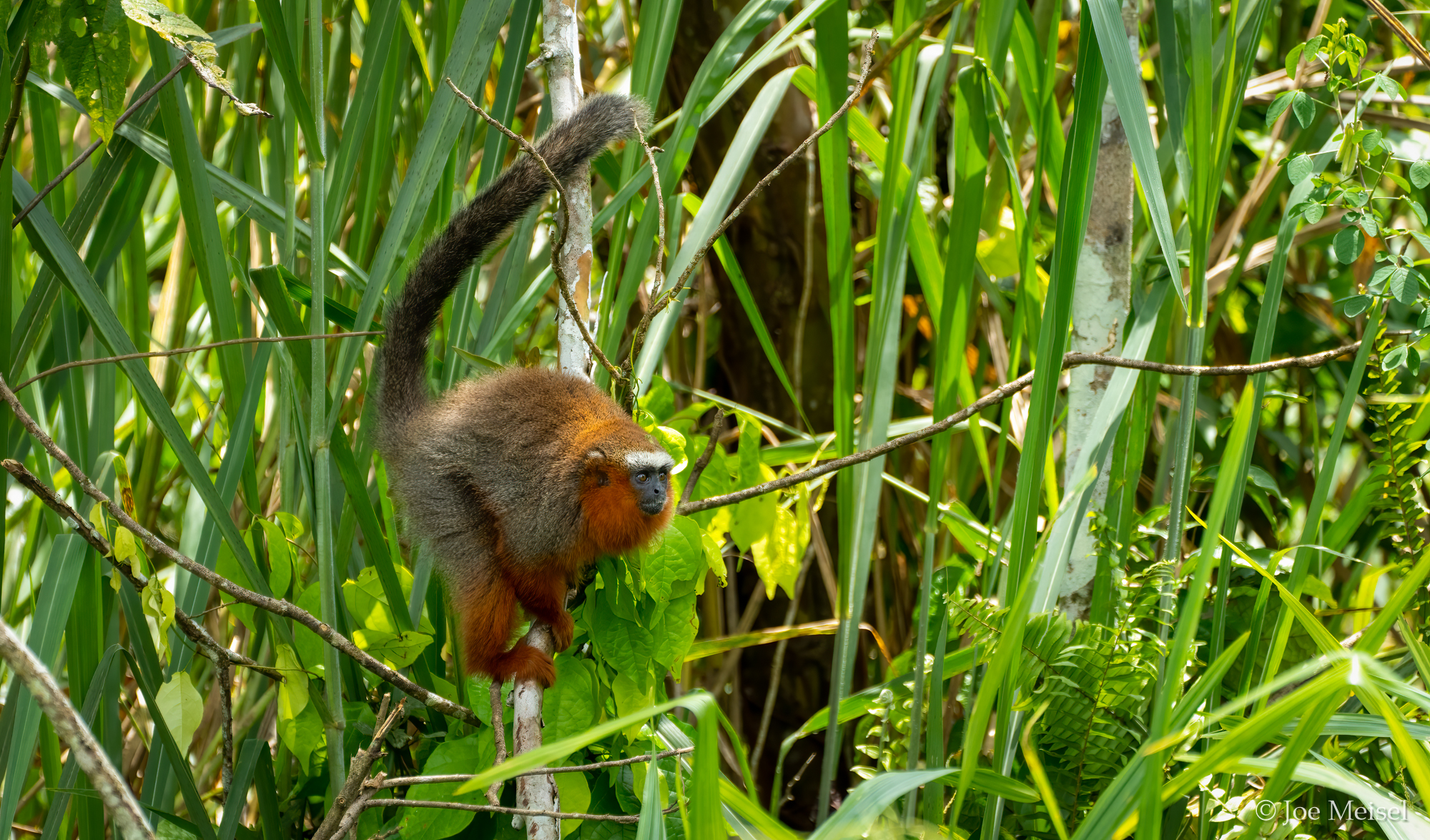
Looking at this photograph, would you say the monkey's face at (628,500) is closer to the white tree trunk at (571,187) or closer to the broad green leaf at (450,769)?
the white tree trunk at (571,187)

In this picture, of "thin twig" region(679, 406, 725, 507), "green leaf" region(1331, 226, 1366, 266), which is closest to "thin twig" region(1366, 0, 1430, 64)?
"green leaf" region(1331, 226, 1366, 266)

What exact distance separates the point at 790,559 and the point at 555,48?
41.6 inches

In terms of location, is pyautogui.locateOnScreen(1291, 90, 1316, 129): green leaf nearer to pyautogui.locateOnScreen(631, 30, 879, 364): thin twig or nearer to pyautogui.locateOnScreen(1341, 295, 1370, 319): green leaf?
pyautogui.locateOnScreen(1341, 295, 1370, 319): green leaf

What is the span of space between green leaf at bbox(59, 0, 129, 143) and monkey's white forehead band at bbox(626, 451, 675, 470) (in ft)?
3.11

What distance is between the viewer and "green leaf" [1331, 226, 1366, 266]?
1.65m

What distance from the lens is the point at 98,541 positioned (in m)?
1.41

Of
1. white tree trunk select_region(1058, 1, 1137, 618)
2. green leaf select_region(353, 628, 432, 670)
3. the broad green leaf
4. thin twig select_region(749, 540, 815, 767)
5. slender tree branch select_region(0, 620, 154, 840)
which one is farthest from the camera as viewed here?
thin twig select_region(749, 540, 815, 767)

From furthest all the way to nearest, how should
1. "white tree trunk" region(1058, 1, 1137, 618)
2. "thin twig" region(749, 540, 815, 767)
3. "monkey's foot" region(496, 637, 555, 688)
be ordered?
"thin twig" region(749, 540, 815, 767), "white tree trunk" region(1058, 1, 1137, 618), "monkey's foot" region(496, 637, 555, 688)

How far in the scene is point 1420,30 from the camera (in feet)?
11.0

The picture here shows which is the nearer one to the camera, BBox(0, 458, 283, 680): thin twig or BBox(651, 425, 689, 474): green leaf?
BBox(0, 458, 283, 680): thin twig

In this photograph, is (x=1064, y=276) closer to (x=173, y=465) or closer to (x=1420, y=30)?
(x=173, y=465)

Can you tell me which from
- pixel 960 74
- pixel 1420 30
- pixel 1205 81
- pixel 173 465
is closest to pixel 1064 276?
pixel 1205 81

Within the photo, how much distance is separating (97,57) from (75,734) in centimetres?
91

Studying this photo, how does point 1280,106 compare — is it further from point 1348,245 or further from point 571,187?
point 571,187
